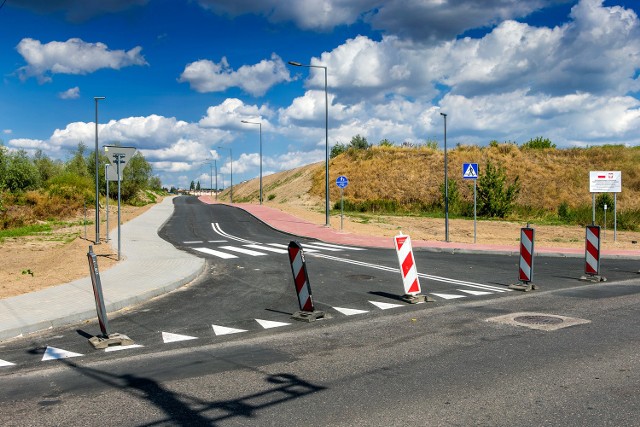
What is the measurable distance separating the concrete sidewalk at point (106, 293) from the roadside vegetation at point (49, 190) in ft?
45.2

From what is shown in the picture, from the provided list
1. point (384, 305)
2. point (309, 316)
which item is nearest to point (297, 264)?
point (309, 316)

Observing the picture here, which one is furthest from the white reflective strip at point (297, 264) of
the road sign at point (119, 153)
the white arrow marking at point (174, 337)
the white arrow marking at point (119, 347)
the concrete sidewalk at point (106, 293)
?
the road sign at point (119, 153)

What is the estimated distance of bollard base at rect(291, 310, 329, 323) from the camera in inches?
322

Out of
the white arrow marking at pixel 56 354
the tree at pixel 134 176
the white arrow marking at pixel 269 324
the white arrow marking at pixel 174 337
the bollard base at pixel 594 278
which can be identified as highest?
the tree at pixel 134 176

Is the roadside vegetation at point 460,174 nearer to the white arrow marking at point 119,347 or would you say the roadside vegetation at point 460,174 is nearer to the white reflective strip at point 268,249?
the white reflective strip at point 268,249

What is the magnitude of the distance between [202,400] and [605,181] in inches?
902

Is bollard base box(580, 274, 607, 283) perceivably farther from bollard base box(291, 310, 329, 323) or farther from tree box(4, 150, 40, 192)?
tree box(4, 150, 40, 192)

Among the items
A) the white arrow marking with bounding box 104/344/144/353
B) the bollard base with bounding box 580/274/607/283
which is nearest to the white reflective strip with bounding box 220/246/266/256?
the bollard base with bounding box 580/274/607/283

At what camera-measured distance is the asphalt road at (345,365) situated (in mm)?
4398

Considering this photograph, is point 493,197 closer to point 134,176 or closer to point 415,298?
point 415,298

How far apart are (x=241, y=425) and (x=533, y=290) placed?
28.0 ft

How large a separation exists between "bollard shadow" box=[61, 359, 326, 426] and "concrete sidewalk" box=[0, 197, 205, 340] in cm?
302

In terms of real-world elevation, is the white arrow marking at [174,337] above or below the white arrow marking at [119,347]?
above

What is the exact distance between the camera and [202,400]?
4.71m
